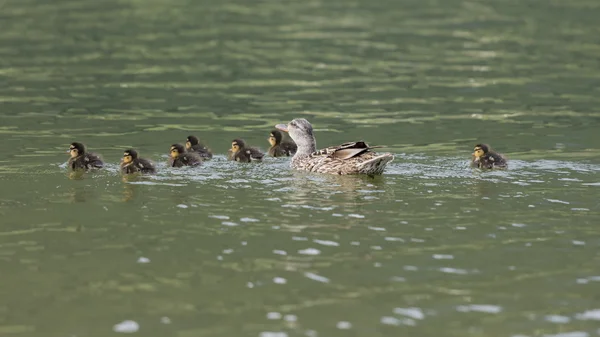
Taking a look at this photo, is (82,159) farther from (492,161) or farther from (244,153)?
(492,161)

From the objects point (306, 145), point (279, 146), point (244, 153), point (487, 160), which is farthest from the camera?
point (279, 146)

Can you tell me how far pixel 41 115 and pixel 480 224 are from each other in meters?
8.82

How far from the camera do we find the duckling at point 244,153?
12938 millimetres

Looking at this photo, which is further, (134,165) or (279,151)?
(279,151)

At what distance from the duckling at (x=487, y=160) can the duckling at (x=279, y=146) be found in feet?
9.04

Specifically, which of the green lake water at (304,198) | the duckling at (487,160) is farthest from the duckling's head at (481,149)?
the green lake water at (304,198)

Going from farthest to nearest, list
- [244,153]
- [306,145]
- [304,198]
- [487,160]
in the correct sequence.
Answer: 1. [306,145]
2. [244,153]
3. [487,160]
4. [304,198]

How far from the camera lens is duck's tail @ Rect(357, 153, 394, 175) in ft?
37.8

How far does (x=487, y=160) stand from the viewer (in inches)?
471

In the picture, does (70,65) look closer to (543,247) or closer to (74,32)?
(74,32)

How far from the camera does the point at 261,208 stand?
1001 cm

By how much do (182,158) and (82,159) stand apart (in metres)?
0.99

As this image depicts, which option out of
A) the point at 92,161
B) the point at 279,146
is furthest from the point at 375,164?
the point at 92,161

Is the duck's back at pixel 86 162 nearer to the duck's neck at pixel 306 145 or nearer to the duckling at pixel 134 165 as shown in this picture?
the duckling at pixel 134 165
